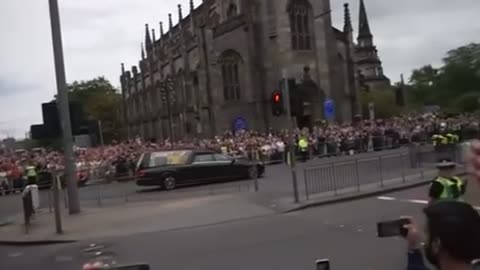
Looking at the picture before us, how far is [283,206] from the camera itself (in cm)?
1767

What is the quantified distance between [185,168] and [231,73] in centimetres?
2369

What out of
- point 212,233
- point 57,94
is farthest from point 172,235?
point 57,94

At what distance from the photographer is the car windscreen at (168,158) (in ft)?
89.9

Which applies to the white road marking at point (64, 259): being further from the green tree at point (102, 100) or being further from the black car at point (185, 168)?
the green tree at point (102, 100)

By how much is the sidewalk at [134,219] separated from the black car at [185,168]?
5947 mm

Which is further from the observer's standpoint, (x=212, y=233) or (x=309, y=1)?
(x=309, y=1)

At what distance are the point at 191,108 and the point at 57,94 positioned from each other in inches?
1353

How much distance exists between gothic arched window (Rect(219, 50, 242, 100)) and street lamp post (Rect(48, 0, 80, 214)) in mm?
30096

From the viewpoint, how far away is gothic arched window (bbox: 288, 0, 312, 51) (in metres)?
50.5

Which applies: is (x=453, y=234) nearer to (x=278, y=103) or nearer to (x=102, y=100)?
(x=278, y=103)

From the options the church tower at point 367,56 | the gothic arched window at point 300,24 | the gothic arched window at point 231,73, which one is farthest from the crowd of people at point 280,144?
the church tower at point 367,56

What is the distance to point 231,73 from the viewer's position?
1991 inches

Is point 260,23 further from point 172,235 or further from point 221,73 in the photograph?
point 172,235

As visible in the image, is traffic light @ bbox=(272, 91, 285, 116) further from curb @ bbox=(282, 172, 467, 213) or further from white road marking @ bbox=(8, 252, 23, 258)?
white road marking @ bbox=(8, 252, 23, 258)
